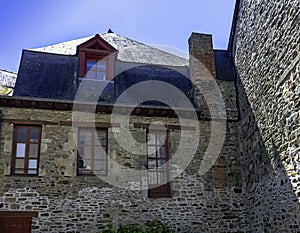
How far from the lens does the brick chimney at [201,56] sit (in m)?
10.1

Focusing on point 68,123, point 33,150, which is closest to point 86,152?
point 68,123

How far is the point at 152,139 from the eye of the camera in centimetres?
931

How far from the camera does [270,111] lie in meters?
7.87

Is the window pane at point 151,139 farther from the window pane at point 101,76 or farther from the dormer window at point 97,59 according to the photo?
the window pane at point 101,76

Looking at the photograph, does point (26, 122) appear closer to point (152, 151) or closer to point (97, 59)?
point (97, 59)

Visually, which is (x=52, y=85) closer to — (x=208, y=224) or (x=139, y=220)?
(x=139, y=220)

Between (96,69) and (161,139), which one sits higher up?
(96,69)

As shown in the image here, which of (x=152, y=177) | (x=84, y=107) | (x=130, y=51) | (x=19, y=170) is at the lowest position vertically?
(x=152, y=177)

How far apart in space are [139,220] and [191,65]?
4473mm

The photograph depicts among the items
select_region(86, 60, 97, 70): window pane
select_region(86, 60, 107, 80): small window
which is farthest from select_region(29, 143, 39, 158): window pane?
select_region(86, 60, 97, 70): window pane

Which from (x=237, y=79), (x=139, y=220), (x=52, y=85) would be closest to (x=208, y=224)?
(x=139, y=220)

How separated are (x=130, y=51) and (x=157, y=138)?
3421 millimetres

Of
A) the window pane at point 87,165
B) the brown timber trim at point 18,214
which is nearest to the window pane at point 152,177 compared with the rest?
the window pane at point 87,165

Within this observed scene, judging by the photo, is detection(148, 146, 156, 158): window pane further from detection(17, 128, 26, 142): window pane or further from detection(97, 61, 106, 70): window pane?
detection(17, 128, 26, 142): window pane
